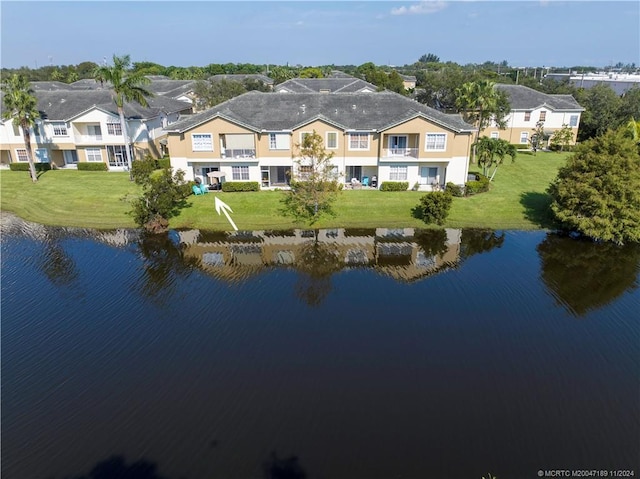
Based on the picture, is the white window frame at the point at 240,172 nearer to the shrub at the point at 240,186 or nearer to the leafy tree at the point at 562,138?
the shrub at the point at 240,186

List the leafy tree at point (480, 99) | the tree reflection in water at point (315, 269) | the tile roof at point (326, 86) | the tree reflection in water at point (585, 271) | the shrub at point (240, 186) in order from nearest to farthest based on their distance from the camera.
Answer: the tree reflection in water at point (315, 269) → the tree reflection in water at point (585, 271) → the shrub at point (240, 186) → the leafy tree at point (480, 99) → the tile roof at point (326, 86)

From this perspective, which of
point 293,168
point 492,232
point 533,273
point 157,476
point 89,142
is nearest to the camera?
point 157,476

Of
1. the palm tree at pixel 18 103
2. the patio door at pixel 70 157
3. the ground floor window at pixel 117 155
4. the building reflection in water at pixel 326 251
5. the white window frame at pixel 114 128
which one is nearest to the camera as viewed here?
the building reflection in water at pixel 326 251

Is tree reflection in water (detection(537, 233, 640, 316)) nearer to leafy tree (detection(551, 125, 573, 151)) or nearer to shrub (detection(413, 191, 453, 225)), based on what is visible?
shrub (detection(413, 191, 453, 225))

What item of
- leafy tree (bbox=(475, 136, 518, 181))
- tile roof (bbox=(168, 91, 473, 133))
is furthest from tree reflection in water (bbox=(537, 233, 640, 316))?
tile roof (bbox=(168, 91, 473, 133))

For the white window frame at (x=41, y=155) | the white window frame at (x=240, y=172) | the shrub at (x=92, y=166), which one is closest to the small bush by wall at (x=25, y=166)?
the white window frame at (x=41, y=155)

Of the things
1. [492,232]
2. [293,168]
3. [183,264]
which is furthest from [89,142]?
[492,232]

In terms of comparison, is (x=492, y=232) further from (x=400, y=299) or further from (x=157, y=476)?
(x=157, y=476)
